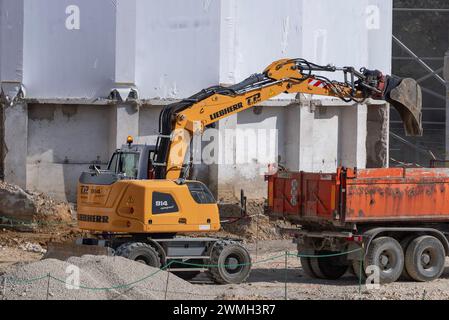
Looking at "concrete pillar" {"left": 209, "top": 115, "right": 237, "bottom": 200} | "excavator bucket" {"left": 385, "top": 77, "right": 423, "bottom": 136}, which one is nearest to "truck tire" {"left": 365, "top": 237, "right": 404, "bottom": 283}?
"excavator bucket" {"left": 385, "top": 77, "right": 423, "bottom": 136}

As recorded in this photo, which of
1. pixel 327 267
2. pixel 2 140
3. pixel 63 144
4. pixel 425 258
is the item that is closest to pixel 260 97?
pixel 327 267

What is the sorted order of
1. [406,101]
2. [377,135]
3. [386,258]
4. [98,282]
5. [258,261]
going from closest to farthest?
[98,282], [386,258], [406,101], [258,261], [377,135]

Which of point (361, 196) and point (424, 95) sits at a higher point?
point (424, 95)

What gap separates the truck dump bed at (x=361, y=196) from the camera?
19656 millimetres

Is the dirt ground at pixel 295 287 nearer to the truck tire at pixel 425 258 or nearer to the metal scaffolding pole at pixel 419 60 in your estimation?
the truck tire at pixel 425 258

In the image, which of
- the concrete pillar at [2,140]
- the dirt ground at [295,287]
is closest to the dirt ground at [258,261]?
the dirt ground at [295,287]

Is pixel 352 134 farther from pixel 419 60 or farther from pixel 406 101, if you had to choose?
pixel 406 101

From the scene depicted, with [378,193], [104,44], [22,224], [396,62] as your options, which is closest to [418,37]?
Answer: [396,62]

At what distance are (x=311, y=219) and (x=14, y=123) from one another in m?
11.1

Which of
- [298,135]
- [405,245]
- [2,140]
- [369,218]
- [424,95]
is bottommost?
[405,245]

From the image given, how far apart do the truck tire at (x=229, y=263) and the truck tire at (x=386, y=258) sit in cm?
224

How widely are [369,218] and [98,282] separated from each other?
534 cm

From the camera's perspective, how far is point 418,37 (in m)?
40.0

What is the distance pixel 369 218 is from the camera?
19.9m
